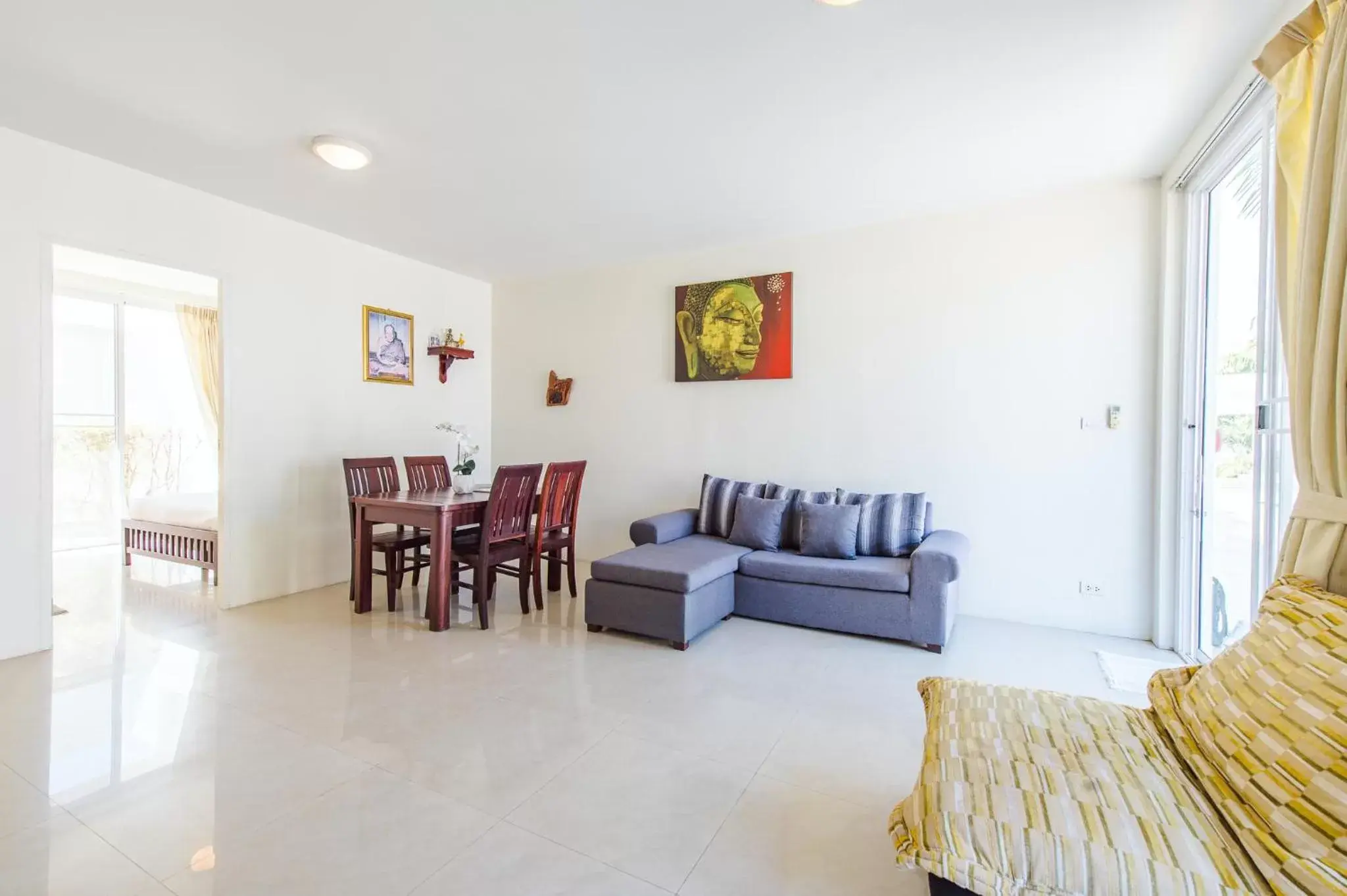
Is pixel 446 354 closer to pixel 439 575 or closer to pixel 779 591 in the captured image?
pixel 439 575

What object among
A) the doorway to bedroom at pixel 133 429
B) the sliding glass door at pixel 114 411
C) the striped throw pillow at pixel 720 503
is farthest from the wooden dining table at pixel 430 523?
the sliding glass door at pixel 114 411

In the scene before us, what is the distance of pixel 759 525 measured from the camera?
3928mm

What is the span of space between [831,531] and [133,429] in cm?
707

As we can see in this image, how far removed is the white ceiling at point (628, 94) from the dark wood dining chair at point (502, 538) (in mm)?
1783

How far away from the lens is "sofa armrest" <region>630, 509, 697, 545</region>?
3.97 meters

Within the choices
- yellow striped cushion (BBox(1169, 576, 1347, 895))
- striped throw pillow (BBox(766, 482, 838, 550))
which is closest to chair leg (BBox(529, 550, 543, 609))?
striped throw pillow (BBox(766, 482, 838, 550))

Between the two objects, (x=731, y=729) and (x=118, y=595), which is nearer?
(x=731, y=729)

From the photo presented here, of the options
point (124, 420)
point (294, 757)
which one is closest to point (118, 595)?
point (124, 420)

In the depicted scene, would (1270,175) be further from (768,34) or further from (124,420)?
(124,420)

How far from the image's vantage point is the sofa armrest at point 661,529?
3975mm

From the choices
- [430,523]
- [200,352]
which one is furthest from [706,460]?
[200,352]

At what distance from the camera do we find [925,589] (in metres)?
3.13

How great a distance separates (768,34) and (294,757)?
3118mm

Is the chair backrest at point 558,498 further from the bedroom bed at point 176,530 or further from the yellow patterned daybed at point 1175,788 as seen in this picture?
the yellow patterned daybed at point 1175,788
